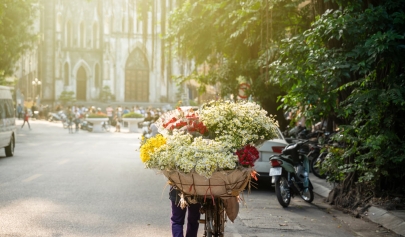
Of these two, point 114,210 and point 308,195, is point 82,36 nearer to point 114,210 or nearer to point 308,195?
point 308,195

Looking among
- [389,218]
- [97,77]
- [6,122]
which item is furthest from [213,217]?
[97,77]

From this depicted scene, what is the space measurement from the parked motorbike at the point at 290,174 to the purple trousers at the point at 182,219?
487 cm

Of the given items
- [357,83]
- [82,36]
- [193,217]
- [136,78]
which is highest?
[82,36]

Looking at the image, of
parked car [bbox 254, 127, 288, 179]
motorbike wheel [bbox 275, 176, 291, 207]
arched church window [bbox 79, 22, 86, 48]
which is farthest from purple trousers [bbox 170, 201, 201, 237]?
arched church window [bbox 79, 22, 86, 48]

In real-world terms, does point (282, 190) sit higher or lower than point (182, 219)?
lower

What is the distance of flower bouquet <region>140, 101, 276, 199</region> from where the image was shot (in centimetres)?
482

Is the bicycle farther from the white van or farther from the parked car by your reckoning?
the white van

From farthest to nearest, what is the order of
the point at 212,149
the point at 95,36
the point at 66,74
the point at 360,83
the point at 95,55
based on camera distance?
1. the point at 95,36
2. the point at 95,55
3. the point at 66,74
4. the point at 360,83
5. the point at 212,149

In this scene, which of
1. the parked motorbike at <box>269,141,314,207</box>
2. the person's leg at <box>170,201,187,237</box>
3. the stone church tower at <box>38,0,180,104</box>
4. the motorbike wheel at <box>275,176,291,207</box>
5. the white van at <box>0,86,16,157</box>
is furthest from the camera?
the stone church tower at <box>38,0,180,104</box>

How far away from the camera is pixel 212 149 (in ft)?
15.9

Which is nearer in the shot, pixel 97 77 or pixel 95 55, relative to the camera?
pixel 95 55

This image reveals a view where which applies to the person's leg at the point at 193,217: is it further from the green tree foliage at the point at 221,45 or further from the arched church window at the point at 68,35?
Answer: the arched church window at the point at 68,35

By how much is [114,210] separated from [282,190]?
2.95 m

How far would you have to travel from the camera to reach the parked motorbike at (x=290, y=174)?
10.6 metres
